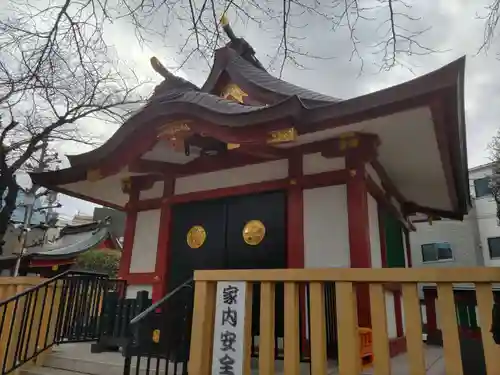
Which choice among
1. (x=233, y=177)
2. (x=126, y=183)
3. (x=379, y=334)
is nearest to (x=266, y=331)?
(x=379, y=334)

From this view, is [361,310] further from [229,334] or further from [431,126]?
[431,126]

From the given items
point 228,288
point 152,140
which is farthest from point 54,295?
point 228,288

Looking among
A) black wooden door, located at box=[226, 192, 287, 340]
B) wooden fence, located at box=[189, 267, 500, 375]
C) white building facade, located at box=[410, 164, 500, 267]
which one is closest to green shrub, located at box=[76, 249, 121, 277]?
black wooden door, located at box=[226, 192, 287, 340]

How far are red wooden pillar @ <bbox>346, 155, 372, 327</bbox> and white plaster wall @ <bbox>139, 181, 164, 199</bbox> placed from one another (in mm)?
3149

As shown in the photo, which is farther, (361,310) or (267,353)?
(361,310)

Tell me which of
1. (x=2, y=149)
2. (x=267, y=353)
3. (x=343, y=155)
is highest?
(x=2, y=149)

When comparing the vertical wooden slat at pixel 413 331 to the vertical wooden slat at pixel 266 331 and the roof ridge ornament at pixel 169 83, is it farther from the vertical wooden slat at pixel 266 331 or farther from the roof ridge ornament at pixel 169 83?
the roof ridge ornament at pixel 169 83

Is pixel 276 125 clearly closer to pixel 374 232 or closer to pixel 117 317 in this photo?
pixel 374 232

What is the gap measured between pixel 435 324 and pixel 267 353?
590 cm

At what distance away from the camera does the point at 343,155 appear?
450 centimetres

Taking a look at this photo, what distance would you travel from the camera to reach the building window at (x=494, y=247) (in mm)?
18312

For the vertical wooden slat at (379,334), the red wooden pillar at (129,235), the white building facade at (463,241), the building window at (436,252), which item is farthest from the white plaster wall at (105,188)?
the building window at (436,252)

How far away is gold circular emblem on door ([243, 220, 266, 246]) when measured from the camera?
485 centimetres

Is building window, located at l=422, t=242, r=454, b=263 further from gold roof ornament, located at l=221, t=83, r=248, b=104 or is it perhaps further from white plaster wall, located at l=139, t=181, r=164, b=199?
white plaster wall, located at l=139, t=181, r=164, b=199
